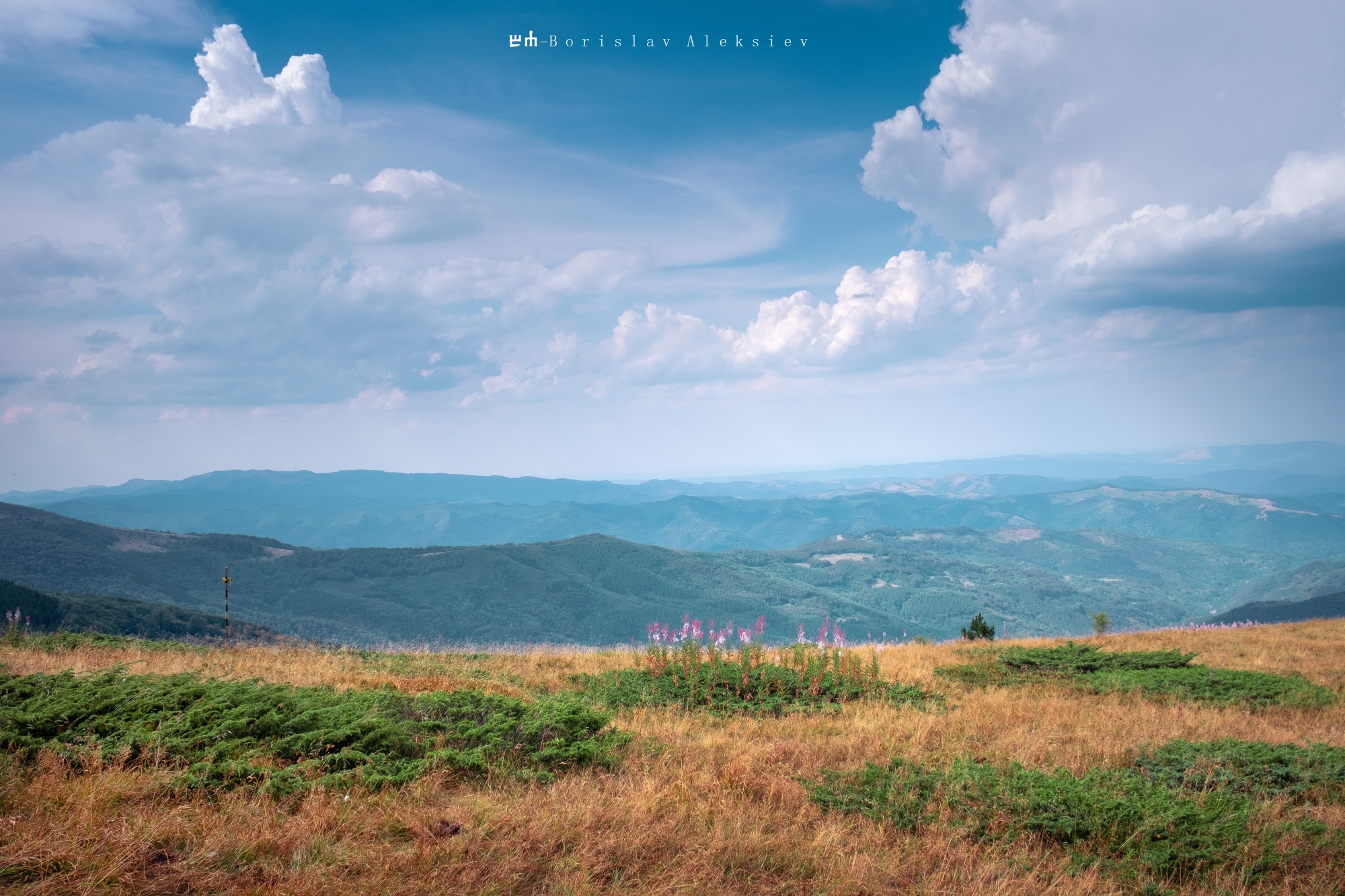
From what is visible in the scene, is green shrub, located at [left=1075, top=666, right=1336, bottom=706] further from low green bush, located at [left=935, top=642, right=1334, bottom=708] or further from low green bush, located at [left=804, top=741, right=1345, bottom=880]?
low green bush, located at [left=804, top=741, right=1345, bottom=880]

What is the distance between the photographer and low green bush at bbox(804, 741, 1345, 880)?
5.58 m

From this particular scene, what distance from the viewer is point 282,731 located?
23.7ft

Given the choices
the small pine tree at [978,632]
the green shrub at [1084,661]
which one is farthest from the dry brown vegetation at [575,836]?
the small pine tree at [978,632]

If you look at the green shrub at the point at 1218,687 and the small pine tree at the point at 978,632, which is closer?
the green shrub at the point at 1218,687

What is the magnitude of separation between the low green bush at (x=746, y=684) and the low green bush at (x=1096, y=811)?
13.3 ft

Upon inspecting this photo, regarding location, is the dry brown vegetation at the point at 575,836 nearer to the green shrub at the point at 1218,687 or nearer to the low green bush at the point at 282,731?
the low green bush at the point at 282,731

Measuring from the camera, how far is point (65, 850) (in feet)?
14.0

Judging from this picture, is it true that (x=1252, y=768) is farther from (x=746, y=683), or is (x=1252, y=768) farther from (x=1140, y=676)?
(x=746, y=683)

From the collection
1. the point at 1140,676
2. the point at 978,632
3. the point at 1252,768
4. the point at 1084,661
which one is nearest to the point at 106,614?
the point at 978,632

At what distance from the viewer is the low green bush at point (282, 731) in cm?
627

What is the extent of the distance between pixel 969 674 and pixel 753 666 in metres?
5.15

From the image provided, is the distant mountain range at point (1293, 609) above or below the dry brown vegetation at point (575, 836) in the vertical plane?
below

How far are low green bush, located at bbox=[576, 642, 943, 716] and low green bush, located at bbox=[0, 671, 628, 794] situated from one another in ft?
10.8

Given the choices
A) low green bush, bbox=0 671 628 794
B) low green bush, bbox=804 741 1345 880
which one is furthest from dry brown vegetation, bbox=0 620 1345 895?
low green bush, bbox=0 671 628 794
